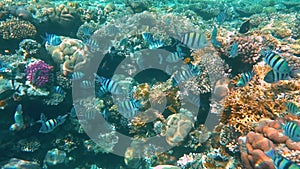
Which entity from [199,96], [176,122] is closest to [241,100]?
[199,96]

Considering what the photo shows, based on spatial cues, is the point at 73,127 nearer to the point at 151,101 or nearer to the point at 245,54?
the point at 151,101

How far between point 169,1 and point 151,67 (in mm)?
10763

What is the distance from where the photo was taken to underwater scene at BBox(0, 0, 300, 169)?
4.77 m

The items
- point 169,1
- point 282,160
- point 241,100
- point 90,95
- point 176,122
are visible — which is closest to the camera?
point 282,160

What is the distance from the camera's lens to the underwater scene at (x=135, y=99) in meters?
4.77

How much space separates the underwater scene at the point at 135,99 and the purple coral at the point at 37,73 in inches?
1.0

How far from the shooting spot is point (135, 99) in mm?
6008

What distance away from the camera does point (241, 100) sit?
487cm

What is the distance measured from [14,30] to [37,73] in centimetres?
232

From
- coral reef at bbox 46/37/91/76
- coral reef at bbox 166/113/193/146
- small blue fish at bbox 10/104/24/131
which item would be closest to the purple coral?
coral reef at bbox 46/37/91/76

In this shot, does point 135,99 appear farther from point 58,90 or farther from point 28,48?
point 28,48

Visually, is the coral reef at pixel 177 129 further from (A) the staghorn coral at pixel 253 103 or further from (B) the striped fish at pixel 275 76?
(B) the striped fish at pixel 275 76

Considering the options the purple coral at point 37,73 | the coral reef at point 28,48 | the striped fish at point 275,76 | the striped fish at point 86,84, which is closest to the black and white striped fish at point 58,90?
the purple coral at point 37,73

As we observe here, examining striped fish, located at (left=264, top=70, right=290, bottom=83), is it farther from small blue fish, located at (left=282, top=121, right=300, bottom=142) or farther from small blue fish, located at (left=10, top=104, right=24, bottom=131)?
small blue fish, located at (left=10, top=104, right=24, bottom=131)
